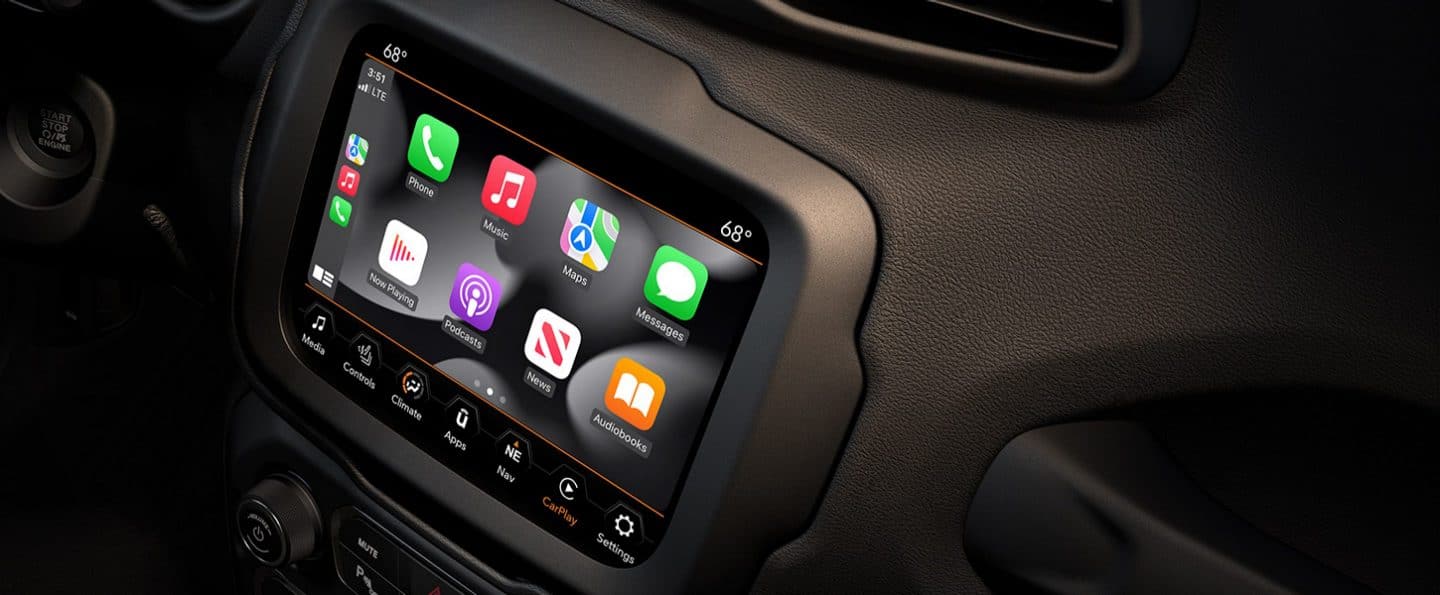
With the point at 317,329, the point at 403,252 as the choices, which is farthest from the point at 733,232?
the point at 317,329

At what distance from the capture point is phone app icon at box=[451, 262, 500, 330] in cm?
82

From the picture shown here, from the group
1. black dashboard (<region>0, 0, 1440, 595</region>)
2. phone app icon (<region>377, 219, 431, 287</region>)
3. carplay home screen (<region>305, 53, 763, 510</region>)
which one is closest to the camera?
black dashboard (<region>0, 0, 1440, 595</region>)

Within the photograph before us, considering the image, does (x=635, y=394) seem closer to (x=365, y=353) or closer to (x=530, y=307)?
(x=530, y=307)

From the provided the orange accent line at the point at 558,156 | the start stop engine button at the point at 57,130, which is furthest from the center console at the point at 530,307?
the start stop engine button at the point at 57,130

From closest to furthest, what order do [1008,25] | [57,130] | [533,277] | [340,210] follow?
1. [1008,25]
2. [533,277]
3. [340,210]
4. [57,130]

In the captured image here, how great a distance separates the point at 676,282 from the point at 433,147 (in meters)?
0.20

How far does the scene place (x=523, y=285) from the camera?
81 centimetres

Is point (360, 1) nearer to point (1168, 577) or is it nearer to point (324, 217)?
point (324, 217)

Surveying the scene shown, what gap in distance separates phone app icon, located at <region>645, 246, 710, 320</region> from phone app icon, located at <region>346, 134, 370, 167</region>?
247mm

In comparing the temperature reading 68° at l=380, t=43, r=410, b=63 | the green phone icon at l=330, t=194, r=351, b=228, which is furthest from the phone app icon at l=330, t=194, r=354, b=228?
the temperature reading 68° at l=380, t=43, r=410, b=63

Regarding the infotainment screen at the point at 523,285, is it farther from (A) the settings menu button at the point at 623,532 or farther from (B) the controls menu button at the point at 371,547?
(B) the controls menu button at the point at 371,547

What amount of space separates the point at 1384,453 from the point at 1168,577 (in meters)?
0.12

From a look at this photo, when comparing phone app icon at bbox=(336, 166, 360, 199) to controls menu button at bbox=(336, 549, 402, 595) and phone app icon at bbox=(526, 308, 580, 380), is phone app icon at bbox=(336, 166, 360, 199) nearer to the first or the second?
phone app icon at bbox=(526, 308, 580, 380)

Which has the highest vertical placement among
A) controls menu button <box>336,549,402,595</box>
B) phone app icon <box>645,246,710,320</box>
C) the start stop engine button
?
phone app icon <box>645,246,710,320</box>
